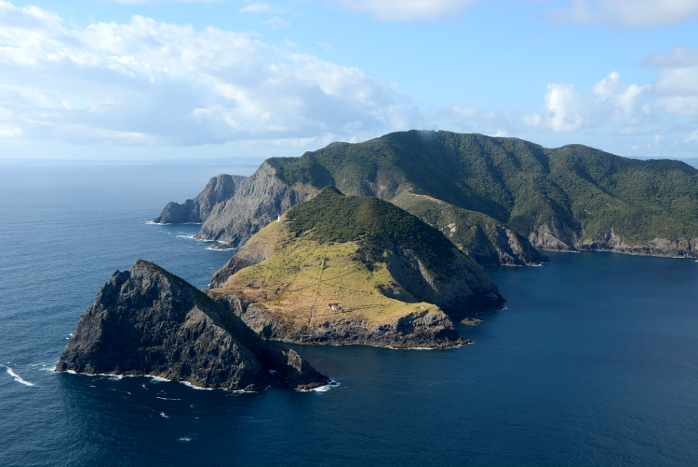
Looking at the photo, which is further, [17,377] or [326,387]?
[326,387]

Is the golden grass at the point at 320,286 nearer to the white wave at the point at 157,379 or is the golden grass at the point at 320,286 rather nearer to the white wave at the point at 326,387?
the white wave at the point at 326,387

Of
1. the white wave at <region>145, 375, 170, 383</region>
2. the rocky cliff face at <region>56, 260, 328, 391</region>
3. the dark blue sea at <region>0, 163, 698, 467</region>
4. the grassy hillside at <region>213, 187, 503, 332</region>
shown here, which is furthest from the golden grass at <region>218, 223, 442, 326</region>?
the white wave at <region>145, 375, 170, 383</region>

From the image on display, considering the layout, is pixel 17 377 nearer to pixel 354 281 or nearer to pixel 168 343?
pixel 168 343

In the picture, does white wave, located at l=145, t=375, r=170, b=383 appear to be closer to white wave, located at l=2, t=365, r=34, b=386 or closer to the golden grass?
white wave, located at l=2, t=365, r=34, b=386

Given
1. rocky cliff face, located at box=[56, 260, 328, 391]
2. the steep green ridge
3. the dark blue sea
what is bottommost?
the dark blue sea

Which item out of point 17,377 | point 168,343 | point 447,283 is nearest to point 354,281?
point 447,283

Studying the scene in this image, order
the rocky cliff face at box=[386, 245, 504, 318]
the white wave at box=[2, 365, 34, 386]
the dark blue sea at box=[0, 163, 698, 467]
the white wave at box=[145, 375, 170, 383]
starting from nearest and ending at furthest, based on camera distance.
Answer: the dark blue sea at box=[0, 163, 698, 467]
the white wave at box=[2, 365, 34, 386]
the white wave at box=[145, 375, 170, 383]
the rocky cliff face at box=[386, 245, 504, 318]
